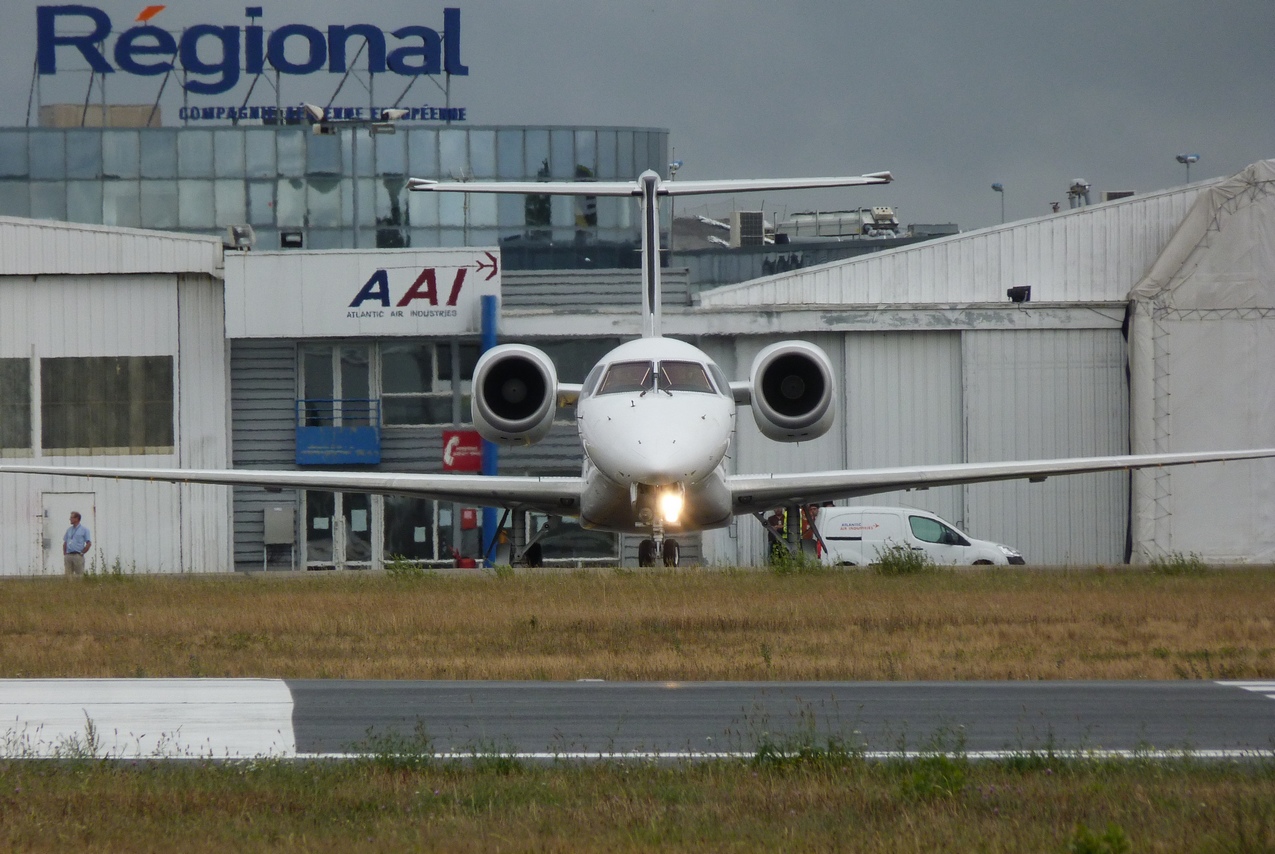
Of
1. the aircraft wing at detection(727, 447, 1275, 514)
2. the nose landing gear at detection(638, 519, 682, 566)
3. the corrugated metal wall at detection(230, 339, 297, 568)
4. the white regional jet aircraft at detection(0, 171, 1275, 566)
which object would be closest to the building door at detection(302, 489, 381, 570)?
the corrugated metal wall at detection(230, 339, 297, 568)

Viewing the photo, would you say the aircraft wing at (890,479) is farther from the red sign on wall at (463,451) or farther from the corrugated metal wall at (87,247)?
the corrugated metal wall at (87,247)

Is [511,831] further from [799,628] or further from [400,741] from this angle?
[799,628]

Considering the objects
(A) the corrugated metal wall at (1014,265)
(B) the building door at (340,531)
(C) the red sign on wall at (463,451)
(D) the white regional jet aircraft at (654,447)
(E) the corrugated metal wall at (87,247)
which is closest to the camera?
(D) the white regional jet aircraft at (654,447)

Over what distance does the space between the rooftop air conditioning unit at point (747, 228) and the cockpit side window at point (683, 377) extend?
47.1m

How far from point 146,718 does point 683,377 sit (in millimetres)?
11604

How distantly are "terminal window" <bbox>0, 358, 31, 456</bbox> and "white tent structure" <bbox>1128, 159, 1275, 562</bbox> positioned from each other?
2377cm

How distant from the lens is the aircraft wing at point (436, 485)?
20141 millimetres

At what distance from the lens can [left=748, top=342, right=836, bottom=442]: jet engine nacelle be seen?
20453 mm

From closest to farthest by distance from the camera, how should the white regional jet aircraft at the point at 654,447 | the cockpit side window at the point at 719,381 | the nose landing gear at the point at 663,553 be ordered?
the white regional jet aircraft at the point at 654,447 < the nose landing gear at the point at 663,553 < the cockpit side window at the point at 719,381

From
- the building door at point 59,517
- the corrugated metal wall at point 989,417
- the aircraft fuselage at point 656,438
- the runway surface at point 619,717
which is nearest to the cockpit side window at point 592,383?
the aircraft fuselage at point 656,438

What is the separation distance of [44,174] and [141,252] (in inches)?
904

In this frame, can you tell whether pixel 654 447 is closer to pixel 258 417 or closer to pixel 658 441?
pixel 658 441

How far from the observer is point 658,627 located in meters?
13.0

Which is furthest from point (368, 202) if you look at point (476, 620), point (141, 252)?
point (476, 620)
